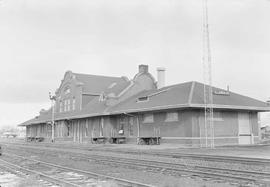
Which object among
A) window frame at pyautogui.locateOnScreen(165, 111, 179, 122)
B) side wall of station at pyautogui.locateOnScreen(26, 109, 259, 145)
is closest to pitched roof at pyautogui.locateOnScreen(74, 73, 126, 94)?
side wall of station at pyautogui.locateOnScreen(26, 109, 259, 145)

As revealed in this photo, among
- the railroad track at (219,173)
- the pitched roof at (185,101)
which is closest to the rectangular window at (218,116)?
the pitched roof at (185,101)

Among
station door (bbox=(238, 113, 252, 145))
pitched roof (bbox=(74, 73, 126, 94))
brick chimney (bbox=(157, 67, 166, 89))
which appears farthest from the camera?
pitched roof (bbox=(74, 73, 126, 94))

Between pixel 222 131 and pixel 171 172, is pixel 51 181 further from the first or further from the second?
pixel 222 131

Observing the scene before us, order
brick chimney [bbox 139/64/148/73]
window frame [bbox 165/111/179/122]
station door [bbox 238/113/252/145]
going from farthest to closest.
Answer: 1. brick chimney [bbox 139/64/148/73]
2. station door [bbox 238/113/252/145]
3. window frame [bbox 165/111/179/122]

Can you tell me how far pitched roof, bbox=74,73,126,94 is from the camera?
53.5 m

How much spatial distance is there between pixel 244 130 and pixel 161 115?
8666 millimetres

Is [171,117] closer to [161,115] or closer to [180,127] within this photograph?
[161,115]

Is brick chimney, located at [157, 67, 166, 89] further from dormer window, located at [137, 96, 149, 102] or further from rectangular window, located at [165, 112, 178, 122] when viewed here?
rectangular window, located at [165, 112, 178, 122]

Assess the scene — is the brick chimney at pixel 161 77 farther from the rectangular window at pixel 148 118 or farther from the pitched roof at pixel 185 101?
the rectangular window at pixel 148 118

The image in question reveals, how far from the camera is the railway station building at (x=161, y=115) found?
3083 cm

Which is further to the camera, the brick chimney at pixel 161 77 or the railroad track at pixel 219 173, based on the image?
the brick chimney at pixel 161 77

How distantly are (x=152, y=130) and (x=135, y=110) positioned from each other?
263cm

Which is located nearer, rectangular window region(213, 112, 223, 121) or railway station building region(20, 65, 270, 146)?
railway station building region(20, 65, 270, 146)

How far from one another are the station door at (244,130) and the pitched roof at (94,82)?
25.2 meters
